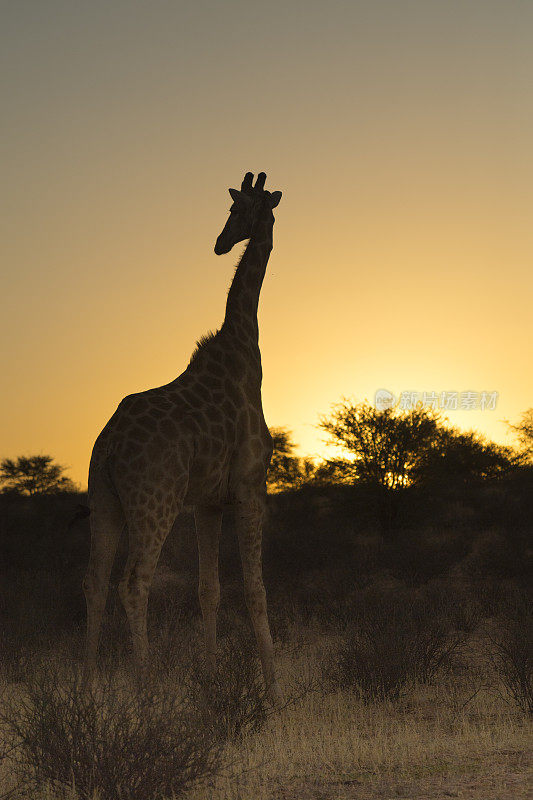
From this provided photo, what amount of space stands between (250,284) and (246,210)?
72cm

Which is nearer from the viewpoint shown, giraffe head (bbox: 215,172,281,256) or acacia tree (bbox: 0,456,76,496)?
giraffe head (bbox: 215,172,281,256)

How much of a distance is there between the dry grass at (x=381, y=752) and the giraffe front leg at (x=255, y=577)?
493mm

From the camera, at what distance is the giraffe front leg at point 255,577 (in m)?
7.32

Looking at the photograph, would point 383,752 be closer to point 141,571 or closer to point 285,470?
point 141,571

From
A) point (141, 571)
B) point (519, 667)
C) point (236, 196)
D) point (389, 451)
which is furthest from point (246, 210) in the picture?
point (389, 451)

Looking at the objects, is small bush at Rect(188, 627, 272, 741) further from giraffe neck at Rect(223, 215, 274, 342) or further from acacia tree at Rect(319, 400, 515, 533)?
acacia tree at Rect(319, 400, 515, 533)

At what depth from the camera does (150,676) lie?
20.7 ft

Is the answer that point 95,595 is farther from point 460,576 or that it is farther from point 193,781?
point 460,576

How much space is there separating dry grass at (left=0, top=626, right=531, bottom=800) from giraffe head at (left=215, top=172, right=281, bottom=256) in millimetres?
4266

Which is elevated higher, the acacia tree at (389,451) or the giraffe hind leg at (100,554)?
the acacia tree at (389,451)

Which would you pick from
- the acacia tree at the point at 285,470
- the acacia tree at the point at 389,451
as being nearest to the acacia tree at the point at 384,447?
the acacia tree at the point at 389,451

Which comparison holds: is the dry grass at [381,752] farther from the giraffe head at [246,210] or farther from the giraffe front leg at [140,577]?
the giraffe head at [246,210]

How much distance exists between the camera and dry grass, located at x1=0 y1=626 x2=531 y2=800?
5223 millimetres

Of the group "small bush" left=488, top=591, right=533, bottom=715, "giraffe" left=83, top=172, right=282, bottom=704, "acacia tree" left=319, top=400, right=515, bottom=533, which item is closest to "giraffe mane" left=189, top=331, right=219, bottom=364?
"giraffe" left=83, top=172, right=282, bottom=704
